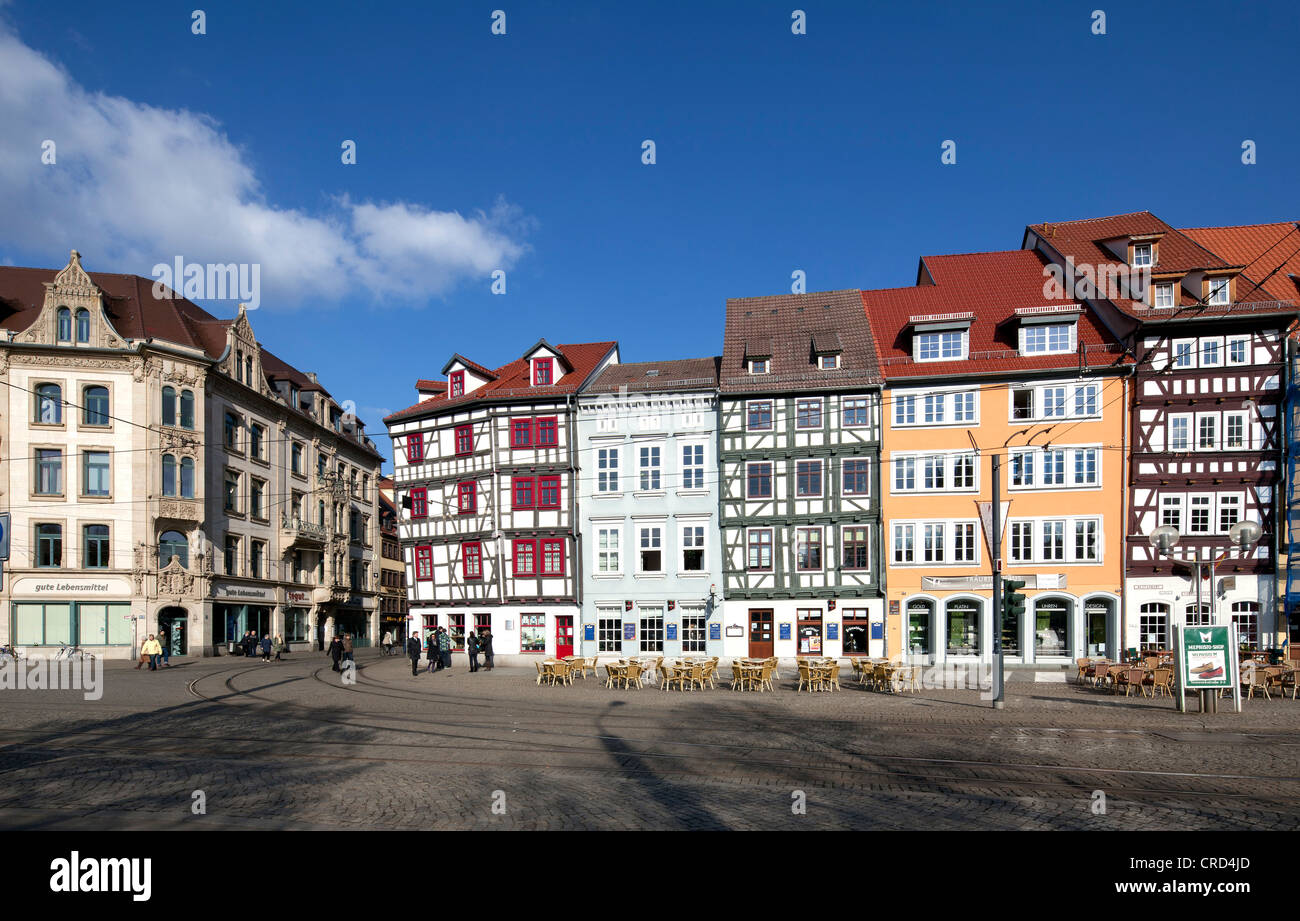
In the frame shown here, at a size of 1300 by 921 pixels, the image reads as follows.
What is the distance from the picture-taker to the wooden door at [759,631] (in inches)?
1355

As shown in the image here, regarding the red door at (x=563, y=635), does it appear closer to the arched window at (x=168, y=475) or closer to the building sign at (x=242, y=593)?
the building sign at (x=242, y=593)

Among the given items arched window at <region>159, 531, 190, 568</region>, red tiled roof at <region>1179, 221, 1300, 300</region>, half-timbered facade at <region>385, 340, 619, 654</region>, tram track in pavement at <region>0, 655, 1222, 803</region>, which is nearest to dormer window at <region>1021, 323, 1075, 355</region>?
red tiled roof at <region>1179, 221, 1300, 300</region>

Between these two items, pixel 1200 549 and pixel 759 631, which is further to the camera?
pixel 759 631

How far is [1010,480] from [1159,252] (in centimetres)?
1199

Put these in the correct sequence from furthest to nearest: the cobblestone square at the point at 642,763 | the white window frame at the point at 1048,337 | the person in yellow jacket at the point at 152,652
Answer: the person in yellow jacket at the point at 152,652
the white window frame at the point at 1048,337
the cobblestone square at the point at 642,763

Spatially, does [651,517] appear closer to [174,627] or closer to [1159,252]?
[1159,252]

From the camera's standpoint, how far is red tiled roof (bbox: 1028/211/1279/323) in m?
31.4

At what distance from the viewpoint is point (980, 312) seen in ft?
117

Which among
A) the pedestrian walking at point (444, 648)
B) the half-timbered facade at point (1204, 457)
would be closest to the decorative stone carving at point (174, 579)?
the pedestrian walking at point (444, 648)

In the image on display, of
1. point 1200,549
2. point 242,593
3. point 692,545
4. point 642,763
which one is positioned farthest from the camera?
point 242,593

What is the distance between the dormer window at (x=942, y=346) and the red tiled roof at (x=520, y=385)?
1427cm

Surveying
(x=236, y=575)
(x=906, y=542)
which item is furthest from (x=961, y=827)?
(x=236, y=575)

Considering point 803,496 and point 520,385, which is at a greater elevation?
point 520,385

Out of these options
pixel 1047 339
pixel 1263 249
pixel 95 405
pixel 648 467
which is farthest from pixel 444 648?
pixel 1263 249
